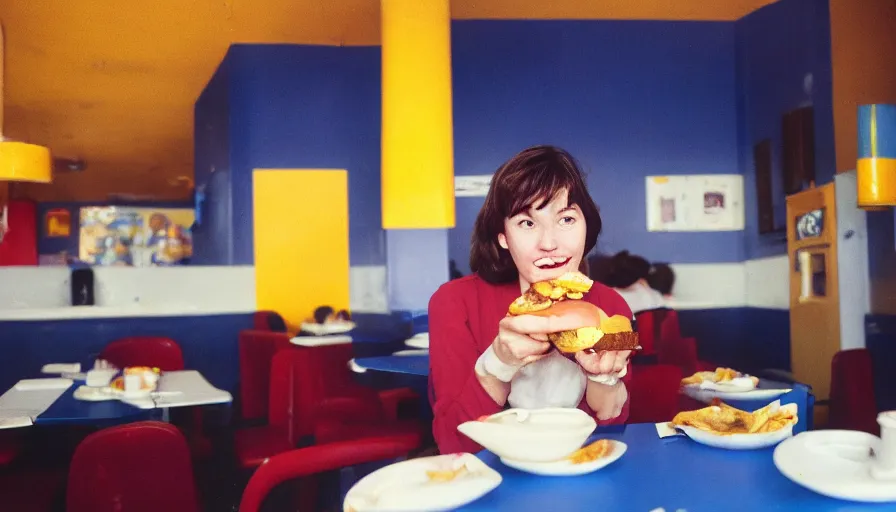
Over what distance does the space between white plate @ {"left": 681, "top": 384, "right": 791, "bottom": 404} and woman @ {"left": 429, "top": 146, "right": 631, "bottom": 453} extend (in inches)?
23.1

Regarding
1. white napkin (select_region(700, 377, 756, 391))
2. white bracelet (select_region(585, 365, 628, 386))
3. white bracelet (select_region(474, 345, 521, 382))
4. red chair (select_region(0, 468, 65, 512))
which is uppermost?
white bracelet (select_region(474, 345, 521, 382))

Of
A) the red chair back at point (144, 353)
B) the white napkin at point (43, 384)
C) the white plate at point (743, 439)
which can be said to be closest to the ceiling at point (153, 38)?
the red chair back at point (144, 353)

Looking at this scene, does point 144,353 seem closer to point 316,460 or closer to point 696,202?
point 316,460

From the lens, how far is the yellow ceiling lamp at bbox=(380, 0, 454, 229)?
16.8 feet

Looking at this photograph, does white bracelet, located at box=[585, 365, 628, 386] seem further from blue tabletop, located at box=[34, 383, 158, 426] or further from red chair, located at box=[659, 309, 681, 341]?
red chair, located at box=[659, 309, 681, 341]

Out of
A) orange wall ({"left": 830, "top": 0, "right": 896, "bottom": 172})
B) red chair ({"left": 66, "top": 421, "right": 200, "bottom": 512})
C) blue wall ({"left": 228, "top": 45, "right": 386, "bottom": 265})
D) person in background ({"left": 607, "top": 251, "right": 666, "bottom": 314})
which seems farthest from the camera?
blue wall ({"left": 228, "top": 45, "right": 386, "bottom": 265})

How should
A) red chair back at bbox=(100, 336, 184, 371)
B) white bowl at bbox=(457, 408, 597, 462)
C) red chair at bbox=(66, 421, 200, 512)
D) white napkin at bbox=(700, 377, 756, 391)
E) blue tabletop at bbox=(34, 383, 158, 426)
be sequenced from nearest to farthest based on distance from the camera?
white bowl at bbox=(457, 408, 597, 462) < red chair at bbox=(66, 421, 200, 512) < white napkin at bbox=(700, 377, 756, 391) < blue tabletop at bbox=(34, 383, 158, 426) < red chair back at bbox=(100, 336, 184, 371)

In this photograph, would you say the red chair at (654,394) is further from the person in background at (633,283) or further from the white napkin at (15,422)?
the person in background at (633,283)

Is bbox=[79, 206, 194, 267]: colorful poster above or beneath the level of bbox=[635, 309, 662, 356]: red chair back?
above

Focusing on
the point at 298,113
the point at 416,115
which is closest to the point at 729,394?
the point at 416,115

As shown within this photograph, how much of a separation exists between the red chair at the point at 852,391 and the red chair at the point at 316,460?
182 cm

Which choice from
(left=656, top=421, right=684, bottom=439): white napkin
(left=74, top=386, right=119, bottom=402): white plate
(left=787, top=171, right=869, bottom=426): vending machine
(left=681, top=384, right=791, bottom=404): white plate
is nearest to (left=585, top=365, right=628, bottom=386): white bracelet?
(left=656, top=421, right=684, bottom=439): white napkin

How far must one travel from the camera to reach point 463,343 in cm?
163

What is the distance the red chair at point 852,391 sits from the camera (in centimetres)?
265
